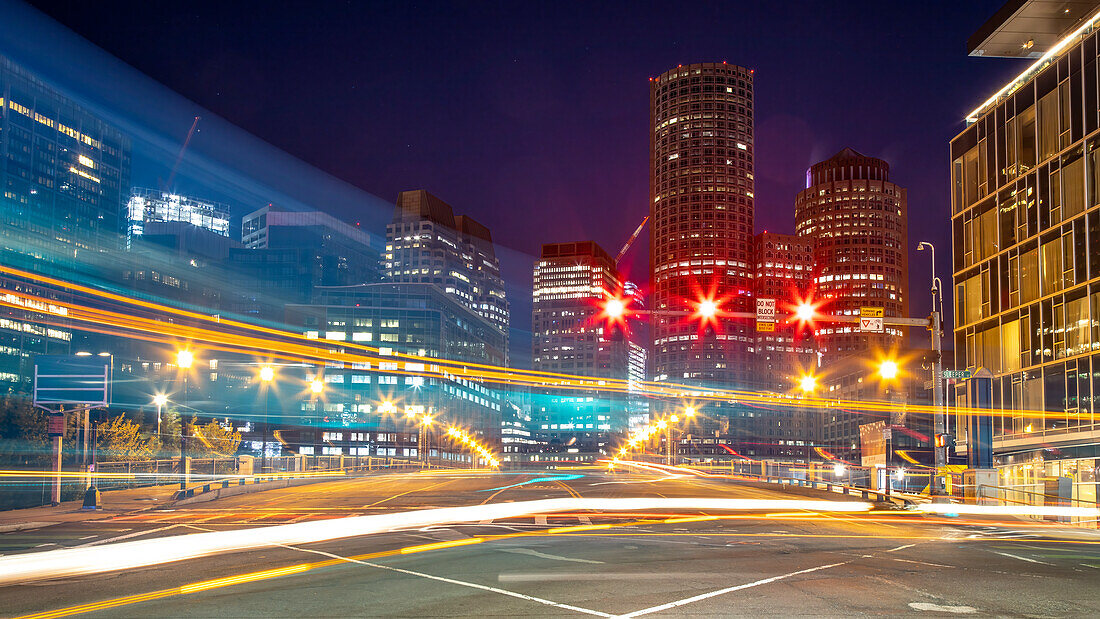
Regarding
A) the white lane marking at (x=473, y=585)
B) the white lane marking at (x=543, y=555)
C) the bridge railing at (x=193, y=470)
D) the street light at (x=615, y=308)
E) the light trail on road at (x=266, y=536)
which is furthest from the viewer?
the bridge railing at (x=193, y=470)

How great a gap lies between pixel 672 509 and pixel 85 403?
2393cm

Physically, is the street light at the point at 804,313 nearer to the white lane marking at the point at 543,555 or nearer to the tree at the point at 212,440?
the white lane marking at the point at 543,555

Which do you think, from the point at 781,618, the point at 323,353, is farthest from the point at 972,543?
the point at 323,353

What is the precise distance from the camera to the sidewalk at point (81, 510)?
85.4ft

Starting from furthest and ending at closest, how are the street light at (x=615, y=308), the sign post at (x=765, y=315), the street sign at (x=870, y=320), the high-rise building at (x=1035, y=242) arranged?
1. the high-rise building at (x=1035, y=242)
2. the street sign at (x=870, y=320)
3. the sign post at (x=765, y=315)
4. the street light at (x=615, y=308)

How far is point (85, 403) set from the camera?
119 ft

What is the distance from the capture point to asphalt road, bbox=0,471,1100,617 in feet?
40.2

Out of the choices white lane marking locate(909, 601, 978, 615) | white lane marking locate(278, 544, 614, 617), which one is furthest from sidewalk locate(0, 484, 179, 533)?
white lane marking locate(909, 601, 978, 615)

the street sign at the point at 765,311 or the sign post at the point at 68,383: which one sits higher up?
the street sign at the point at 765,311

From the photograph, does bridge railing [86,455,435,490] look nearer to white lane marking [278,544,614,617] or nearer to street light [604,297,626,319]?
street light [604,297,626,319]

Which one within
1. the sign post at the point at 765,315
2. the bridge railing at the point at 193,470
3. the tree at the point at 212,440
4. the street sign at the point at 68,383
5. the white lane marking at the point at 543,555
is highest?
the sign post at the point at 765,315

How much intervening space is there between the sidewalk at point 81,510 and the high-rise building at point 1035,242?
135 ft

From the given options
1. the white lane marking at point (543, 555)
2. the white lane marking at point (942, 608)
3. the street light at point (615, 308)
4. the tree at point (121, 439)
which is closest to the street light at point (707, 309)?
the street light at point (615, 308)

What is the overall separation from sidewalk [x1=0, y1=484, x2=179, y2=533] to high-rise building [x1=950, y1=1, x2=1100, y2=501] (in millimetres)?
41267
